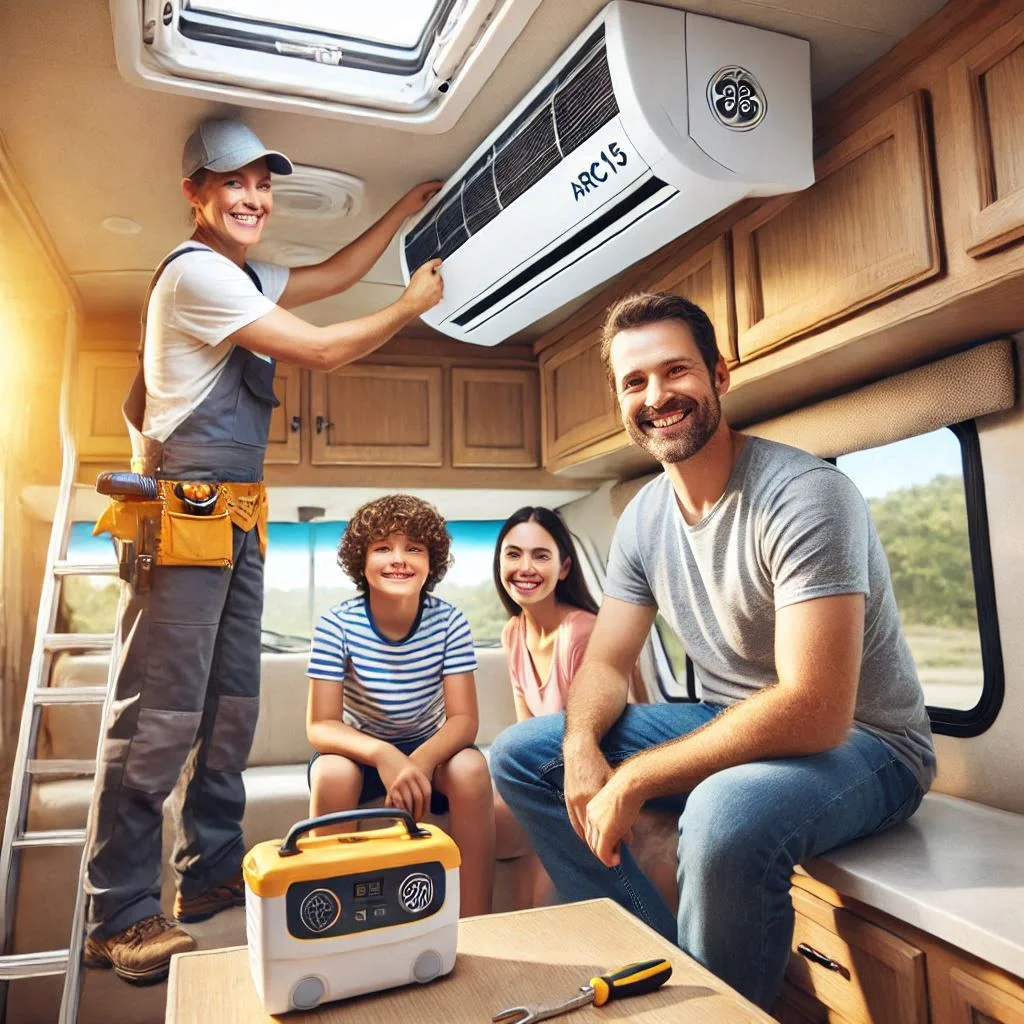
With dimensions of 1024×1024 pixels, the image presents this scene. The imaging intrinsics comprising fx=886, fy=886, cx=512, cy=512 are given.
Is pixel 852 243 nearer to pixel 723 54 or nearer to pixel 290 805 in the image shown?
pixel 723 54

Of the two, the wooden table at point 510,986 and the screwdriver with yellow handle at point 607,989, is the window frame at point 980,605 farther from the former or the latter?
the screwdriver with yellow handle at point 607,989

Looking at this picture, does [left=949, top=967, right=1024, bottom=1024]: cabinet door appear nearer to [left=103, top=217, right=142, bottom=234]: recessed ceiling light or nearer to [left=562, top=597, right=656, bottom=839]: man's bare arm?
[left=562, top=597, right=656, bottom=839]: man's bare arm

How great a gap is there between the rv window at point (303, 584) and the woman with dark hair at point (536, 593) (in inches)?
44.6

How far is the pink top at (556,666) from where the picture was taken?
2338 millimetres

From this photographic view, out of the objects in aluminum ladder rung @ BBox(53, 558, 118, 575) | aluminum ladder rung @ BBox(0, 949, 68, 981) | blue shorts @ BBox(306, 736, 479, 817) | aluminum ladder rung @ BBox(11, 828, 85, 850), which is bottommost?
aluminum ladder rung @ BBox(0, 949, 68, 981)

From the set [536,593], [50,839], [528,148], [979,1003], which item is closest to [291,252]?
[528,148]

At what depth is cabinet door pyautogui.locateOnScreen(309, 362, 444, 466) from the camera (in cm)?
319

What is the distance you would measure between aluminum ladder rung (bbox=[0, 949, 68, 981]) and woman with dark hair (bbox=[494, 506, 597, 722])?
122 cm

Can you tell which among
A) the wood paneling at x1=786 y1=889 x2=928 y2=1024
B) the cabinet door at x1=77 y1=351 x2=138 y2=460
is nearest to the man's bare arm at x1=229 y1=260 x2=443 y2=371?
the cabinet door at x1=77 y1=351 x2=138 y2=460

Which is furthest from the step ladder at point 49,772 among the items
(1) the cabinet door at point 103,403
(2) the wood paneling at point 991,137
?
(2) the wood paneling at point 991,137

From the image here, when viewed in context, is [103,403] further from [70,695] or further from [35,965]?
[35,965]

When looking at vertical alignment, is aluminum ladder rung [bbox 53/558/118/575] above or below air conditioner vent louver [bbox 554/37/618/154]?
below

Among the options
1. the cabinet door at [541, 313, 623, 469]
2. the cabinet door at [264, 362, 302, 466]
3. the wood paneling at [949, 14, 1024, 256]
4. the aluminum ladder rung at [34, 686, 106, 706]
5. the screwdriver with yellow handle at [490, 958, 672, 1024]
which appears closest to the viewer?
the screwdriver with yellow handle at [490, 958, 672, 1024]

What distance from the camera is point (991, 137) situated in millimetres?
1482
